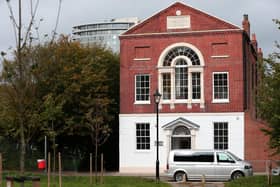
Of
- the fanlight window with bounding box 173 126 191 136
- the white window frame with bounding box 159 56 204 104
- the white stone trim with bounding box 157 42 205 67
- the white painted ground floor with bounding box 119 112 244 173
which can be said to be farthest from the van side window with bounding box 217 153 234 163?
the white stone trim with bounding box 157 42 205 67

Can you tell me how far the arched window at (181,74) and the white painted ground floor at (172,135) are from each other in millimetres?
1406

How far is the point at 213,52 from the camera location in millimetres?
50562

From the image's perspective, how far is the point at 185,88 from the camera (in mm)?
51031

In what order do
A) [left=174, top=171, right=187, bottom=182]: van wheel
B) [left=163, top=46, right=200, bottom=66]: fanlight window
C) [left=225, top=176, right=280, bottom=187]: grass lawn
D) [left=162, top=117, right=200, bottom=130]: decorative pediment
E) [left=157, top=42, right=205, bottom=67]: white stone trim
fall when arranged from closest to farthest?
[left=225, top=176, right=280, bottom=187]: grass lawn < [left=174, top=171, right=187, bottom=182]: van wheel < [left=162, top=117, right=200, bottom=130]: decorative pediment < [left=157, top=42, right=205, bottom=67]: white stone trim < [left=163, top=46, right=200, bottom=66]: fanlight window

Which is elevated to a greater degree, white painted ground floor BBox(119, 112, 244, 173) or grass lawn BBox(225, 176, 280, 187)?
white painted ground floor BBox(119, 112, 244, 173)

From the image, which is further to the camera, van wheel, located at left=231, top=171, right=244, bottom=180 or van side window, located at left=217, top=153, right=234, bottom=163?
van side window, located at left=217, top=153, right=234, bottom=163

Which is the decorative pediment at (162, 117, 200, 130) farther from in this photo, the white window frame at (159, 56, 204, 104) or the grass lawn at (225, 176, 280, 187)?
the grass lawn at (225, 176, 280, 187)

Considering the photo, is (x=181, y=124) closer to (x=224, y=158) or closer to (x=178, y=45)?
(x=178, y=45)

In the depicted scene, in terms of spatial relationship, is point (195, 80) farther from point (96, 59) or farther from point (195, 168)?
point (195, 168)

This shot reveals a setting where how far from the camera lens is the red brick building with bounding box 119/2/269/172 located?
49625mm

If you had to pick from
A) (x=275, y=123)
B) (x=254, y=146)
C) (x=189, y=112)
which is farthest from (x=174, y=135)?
(x=275, y=123)

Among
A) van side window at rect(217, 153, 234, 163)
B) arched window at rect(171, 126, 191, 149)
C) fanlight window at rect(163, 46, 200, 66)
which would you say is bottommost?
van side window at rect(217, 153, 234, 163)

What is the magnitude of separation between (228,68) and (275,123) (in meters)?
21.6

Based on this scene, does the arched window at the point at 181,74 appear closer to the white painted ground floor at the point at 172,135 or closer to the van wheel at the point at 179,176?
the white painted ground floor at the point at 172,135
